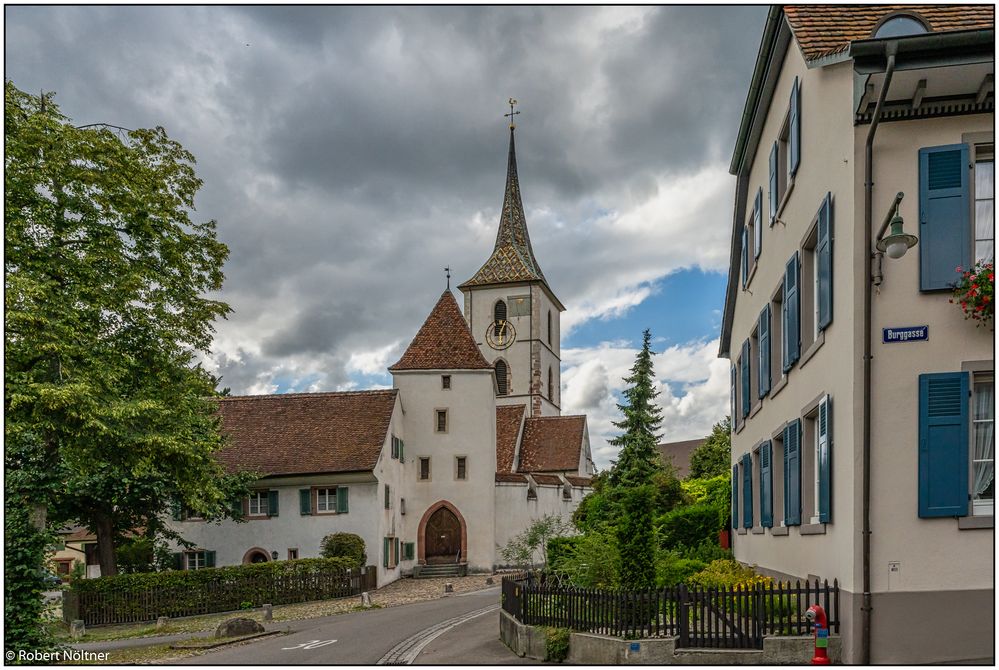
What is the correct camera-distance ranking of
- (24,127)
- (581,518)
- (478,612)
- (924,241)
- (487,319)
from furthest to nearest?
(487,319), (581,518), (478,612), (24,127), (924,241)

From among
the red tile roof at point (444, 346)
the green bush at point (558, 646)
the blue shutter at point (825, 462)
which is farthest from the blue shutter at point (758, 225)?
the red tile roof at point (444, 346)

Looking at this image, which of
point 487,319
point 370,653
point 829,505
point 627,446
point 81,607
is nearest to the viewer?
point 829,505

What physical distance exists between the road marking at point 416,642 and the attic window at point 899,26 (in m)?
11.7

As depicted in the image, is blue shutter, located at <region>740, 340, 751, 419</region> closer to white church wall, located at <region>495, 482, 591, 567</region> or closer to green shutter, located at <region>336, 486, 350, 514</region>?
green shutter, located at <region>336, 486, 350, 514</region>

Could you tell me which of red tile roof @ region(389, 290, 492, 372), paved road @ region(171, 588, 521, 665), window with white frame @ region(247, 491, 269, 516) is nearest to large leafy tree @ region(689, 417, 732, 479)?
red tile roof @ region(389, 290, 492, 372)

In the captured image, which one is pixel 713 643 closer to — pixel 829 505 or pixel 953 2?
pixel 829 505

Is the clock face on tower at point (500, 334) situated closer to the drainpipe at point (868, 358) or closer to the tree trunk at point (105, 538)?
the tree trunk at point (105, 538)

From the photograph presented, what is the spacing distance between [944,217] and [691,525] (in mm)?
21339

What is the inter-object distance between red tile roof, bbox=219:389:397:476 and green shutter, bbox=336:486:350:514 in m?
0.84

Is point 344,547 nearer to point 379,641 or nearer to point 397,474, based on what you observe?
point 397,474

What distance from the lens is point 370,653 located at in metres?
17.2

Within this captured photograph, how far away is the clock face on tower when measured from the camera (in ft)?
241

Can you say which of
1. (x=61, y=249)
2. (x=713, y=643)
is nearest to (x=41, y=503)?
(x=61, y=249)

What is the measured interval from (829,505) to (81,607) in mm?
23902
